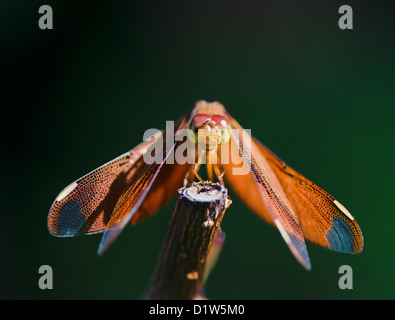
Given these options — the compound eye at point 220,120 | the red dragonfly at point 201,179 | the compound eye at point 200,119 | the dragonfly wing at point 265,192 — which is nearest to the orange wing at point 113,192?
the red dragonfly at point 201,179

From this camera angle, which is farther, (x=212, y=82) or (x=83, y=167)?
(x=212, y=82)

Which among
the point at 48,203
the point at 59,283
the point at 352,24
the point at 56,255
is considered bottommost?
the point at 59,283

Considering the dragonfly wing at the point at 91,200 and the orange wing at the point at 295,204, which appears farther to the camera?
the dragonfly wing at the point at 91,200

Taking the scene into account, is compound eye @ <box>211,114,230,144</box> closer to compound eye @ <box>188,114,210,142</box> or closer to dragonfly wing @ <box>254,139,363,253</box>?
compound eye @ <box>188,114,210,142</box>

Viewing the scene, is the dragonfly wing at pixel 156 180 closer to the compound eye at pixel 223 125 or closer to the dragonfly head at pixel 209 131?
the dragonfly head at pixel 209 131

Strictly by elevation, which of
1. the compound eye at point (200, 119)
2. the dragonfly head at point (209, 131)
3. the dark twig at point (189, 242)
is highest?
the compound eye at point (200, 119)

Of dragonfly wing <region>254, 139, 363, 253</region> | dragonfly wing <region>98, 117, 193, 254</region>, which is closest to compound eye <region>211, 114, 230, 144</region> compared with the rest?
dragonfly wing <region>98, 117, 193, 254</region>
